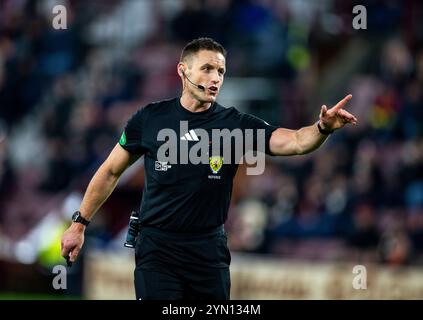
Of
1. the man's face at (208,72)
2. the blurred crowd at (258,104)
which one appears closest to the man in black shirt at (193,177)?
the man's face at (208,72)

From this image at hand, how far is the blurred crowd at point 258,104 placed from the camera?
44.7 ft

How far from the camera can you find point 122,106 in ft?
59.0

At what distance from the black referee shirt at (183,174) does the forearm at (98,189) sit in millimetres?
266

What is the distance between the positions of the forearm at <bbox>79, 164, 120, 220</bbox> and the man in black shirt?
0.27 metres

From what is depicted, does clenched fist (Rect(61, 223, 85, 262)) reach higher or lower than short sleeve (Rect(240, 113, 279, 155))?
lower

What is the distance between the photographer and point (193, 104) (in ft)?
23.8

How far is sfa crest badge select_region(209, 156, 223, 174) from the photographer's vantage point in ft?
23.1

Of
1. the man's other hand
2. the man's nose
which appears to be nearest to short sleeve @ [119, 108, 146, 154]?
the man's nose

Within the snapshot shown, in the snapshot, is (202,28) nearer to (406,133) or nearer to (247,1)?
(247,1)

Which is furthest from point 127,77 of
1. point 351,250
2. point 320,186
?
point 351,250

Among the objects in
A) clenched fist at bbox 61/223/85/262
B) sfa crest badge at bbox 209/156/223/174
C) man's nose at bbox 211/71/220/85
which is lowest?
clenched fist at bbox 61/223/85/262

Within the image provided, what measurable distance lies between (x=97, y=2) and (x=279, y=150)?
607 inches

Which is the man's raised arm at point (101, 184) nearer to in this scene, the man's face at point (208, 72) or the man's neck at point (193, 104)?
the man's neck at point (193, 104)

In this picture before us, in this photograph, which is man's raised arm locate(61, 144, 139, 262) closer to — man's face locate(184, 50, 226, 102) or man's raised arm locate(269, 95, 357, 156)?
man's face locate(184, 50, 226, 102)
